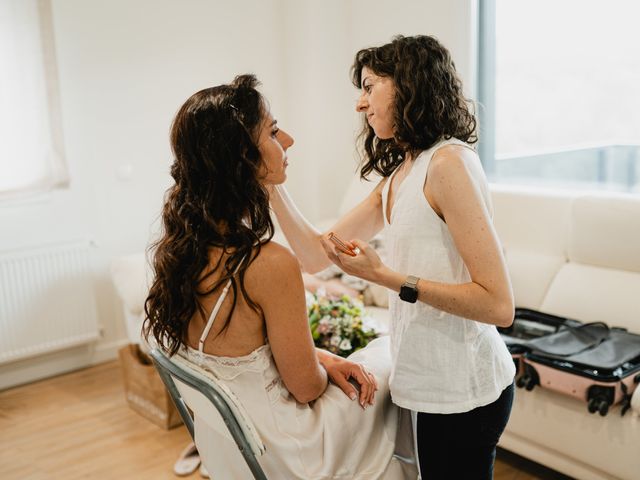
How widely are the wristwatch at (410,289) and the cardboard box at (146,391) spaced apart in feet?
6.65

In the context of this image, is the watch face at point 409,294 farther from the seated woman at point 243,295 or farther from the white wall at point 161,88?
the white wall at point 161,88

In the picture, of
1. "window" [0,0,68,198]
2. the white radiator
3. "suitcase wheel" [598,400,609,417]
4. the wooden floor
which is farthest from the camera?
the white radiator

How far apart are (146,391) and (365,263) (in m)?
2.17

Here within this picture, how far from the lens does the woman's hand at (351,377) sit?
1600 millimetres

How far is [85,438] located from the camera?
3.26 meters

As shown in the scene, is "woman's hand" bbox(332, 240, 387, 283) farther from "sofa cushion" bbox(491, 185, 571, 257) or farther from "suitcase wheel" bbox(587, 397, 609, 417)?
"sofa cushion" bbox(491, 185, 571, 257)

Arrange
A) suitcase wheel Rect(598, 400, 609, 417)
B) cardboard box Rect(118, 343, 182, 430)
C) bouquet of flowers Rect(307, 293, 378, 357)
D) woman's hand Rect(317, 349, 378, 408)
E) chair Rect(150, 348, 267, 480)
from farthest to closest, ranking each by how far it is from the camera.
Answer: cardboard box Rect(118, 343, 182, 430) < bouquet of flowers Rect(307, 293, 378, 357) < suitcase wheel Rect(598, 400, 609, 417) < woman's hand Rect(317, 349, 378, 408) < chair Rect(150, 348, 267, 480)

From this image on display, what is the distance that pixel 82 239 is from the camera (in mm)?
3924

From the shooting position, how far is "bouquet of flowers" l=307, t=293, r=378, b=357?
2.51 metres

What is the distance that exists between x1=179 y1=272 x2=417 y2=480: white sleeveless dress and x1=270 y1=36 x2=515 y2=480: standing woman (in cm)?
10

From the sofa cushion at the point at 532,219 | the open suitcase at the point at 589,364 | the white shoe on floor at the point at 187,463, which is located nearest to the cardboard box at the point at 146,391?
the white shoe on floor at the point at 187,463

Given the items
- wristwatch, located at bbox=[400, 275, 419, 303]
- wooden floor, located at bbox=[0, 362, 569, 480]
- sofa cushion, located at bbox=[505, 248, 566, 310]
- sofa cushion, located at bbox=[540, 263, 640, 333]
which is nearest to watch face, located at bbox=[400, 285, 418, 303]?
wristwatch, located at bbox=[400, 275, 419, 303]

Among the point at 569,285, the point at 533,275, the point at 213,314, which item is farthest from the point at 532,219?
the point at 213,314

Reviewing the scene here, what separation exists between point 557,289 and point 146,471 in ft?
5.98
